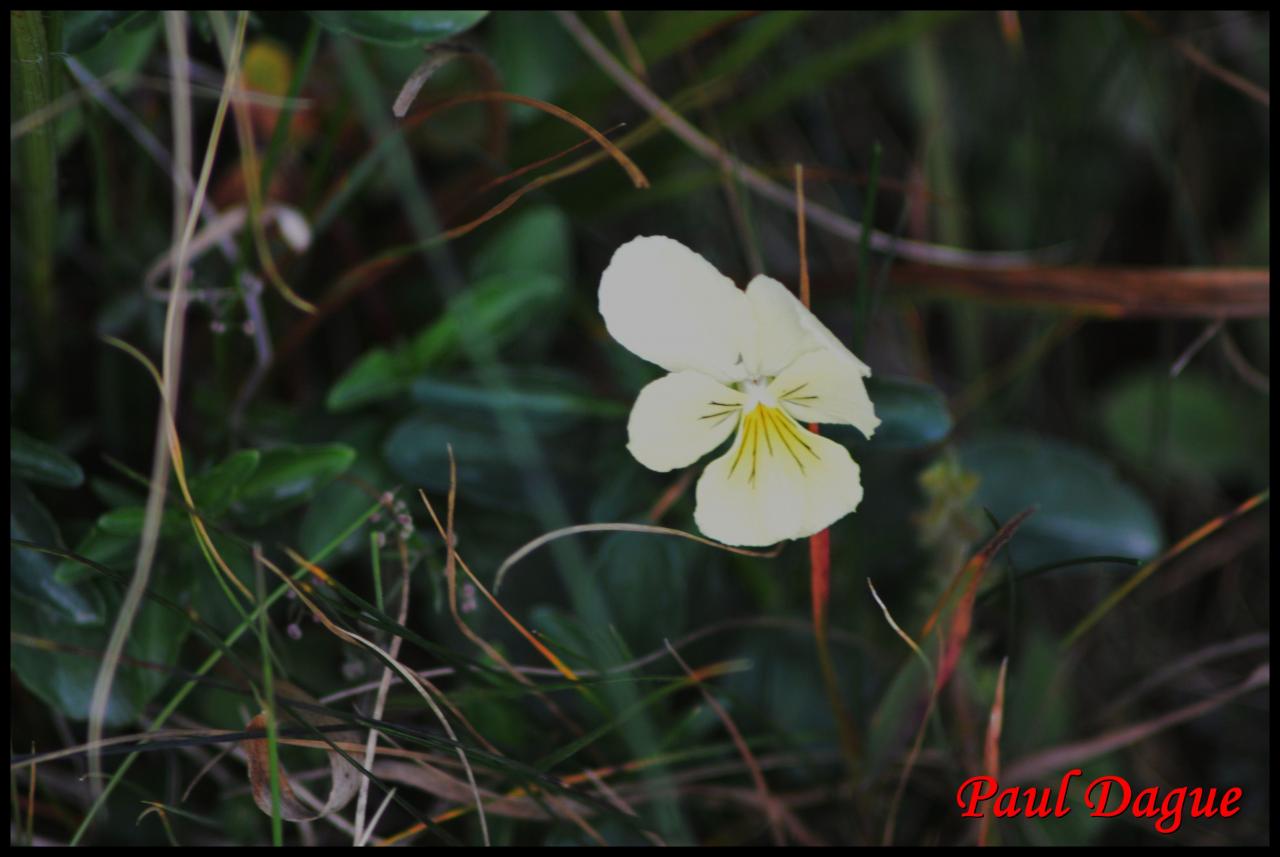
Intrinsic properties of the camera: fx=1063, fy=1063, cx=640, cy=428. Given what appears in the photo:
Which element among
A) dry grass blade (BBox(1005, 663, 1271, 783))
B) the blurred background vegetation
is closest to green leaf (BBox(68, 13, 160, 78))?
the blurred background vegetation

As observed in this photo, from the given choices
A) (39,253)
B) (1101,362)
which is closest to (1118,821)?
(1101,362)

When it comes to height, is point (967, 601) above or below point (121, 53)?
below

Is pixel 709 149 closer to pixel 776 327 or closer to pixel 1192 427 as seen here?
pixel 776 327

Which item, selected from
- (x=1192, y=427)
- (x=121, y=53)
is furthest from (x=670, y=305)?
(x=1192, y=427)

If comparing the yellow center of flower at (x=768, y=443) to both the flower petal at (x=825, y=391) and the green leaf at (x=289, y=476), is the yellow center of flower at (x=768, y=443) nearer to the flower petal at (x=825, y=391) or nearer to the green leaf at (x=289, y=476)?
the flower petal at (x=825, y=391)

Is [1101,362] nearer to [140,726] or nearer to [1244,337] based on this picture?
[1244,337]

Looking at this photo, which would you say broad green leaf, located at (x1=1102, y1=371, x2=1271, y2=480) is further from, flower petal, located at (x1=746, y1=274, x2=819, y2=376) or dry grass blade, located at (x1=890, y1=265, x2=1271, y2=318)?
flower petal, located at (x1=746, y1=274, x2=819, y2=376)

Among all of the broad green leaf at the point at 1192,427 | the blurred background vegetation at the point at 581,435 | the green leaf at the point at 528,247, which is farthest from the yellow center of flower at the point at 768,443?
Result: the broad green leaf at the point at 1192,427
